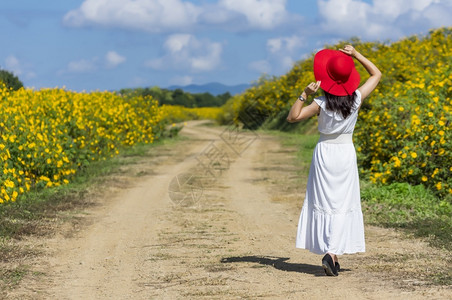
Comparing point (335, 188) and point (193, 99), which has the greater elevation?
point (193, 99)

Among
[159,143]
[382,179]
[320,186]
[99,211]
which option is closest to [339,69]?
Result: [320,186]

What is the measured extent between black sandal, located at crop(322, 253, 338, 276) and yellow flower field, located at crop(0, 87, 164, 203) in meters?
4.99

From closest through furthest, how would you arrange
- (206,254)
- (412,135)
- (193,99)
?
(206,254) < (412,135) < (193,99)

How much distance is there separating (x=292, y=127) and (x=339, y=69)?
2605cm

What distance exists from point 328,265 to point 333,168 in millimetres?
845

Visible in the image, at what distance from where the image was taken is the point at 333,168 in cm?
545

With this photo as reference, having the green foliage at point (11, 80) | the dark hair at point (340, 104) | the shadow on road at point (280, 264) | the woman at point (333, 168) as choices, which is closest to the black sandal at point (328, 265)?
the woman at point (333, 168)

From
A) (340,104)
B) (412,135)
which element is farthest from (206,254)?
(412,135)

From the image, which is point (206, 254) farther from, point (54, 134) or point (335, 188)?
point (54, 134)

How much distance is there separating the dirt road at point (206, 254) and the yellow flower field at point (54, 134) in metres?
1.25

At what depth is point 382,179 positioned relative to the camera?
11.0 meters

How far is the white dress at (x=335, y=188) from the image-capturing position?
17.8ft

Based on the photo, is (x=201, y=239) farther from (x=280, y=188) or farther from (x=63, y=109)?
(x=63, y=109)

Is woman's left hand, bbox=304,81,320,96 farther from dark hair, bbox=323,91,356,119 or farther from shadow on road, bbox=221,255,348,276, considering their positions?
shadow on road, bbox=221,255,348,276
